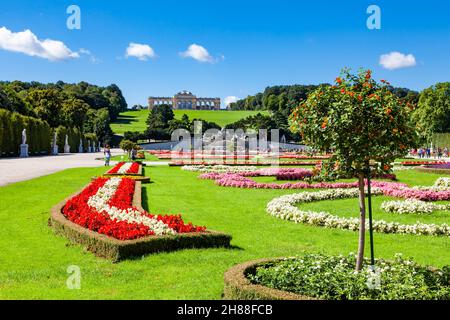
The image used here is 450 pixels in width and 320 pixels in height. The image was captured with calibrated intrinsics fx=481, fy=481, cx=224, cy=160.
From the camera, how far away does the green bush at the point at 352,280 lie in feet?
16.1

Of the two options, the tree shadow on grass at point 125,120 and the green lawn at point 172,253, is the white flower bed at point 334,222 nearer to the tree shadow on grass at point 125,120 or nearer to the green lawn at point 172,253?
the green lawn at point 172,253

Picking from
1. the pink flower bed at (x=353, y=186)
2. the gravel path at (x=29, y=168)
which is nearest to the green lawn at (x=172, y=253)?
the pink flower bed at (x=353, y=186)

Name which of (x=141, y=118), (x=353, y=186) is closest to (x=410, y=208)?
(x=353, y=186)

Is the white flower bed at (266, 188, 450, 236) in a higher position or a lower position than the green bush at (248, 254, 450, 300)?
lower

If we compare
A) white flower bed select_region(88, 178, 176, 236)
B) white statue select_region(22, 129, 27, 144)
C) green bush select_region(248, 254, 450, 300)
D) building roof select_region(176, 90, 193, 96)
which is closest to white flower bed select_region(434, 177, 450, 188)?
white flower bed select_region(88, 178, 176, 236)

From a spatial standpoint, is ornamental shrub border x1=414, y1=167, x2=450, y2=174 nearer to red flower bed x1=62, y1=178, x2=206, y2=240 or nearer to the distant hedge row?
red flower bed x1=62, y1=178, x2=206, y2=240

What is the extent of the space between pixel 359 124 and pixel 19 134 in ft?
150

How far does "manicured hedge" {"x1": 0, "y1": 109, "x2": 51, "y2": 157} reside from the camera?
4288cm

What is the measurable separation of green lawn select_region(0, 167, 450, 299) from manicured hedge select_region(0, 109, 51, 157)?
103 ft

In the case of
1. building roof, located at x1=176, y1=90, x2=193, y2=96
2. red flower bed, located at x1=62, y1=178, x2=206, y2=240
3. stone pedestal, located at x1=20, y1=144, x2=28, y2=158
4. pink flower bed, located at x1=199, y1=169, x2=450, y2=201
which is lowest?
pink flower bed, located at x1=199, y1=169, x2=450, y2=201

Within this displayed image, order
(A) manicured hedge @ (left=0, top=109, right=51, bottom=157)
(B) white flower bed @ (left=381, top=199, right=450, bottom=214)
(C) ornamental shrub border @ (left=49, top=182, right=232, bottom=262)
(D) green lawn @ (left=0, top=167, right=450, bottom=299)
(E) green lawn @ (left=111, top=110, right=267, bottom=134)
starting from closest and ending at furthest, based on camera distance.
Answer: (D) green lawn @ (left=0, top=167, right=450, bottom=299)
(C) ornamental shrub border @ (left=49, top=182, right=232, bottom=262)
(B) white flower bed @ (left=381, top=199, right=450, bottom=214)
(A) manicured hedge @ (left=0, top=109, right=51, bottom=157)
(E) green lawn @ (left=111, top=110, right=267, bottom=134)

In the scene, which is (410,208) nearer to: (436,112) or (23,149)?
(23,149)

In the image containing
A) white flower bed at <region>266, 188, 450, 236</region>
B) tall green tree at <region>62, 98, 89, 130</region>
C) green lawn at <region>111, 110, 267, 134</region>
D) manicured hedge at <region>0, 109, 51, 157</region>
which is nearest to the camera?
white flower bed at <region>266, 188, 450, 236</region>

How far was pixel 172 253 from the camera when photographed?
732cm
